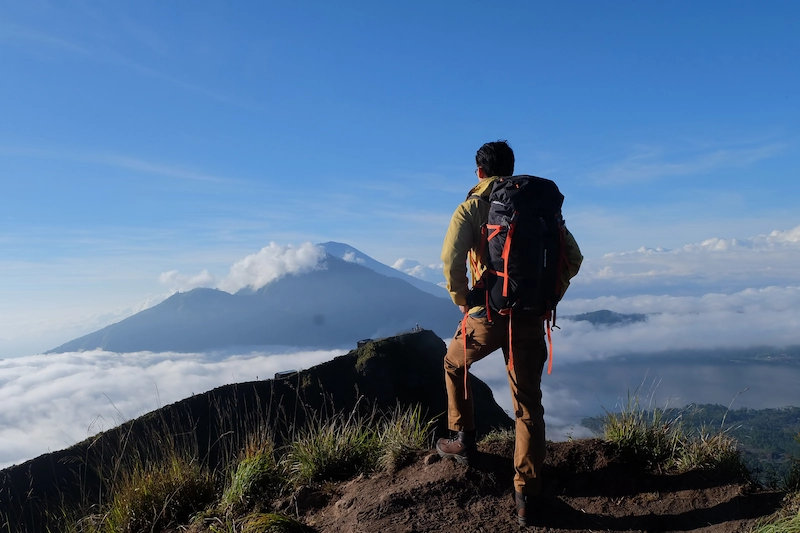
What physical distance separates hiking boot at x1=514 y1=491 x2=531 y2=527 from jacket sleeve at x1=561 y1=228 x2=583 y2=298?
5.43ft

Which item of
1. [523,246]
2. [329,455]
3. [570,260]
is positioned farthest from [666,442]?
[329,455]

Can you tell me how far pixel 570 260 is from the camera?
426cm

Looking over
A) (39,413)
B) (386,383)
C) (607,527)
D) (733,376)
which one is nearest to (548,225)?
(607,527)

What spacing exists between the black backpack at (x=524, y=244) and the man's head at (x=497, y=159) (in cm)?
33

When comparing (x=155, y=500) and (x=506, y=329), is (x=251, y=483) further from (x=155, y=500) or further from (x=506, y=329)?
(x=506, y=329)

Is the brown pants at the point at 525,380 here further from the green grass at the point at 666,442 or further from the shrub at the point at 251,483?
the shrub at the point at 251,483

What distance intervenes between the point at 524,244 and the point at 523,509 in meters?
2.04

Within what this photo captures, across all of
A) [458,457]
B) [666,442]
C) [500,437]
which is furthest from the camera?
[500,437]

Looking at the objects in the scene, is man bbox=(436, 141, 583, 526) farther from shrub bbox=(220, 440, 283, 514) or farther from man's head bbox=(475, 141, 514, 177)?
shrub bbox=(220, 440, 283, 514)

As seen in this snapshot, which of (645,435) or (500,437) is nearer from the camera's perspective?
(645,435)

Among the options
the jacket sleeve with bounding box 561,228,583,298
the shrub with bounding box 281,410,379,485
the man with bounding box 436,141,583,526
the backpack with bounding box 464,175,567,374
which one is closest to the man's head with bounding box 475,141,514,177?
the man with bounding box 436,141,583,526

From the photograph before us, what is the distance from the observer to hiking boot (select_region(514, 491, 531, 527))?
3979mm

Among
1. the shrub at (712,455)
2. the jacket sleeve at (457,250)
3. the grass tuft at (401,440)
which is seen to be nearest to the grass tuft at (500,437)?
the grass tuft at (401,440)

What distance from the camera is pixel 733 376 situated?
18200 centimetres
